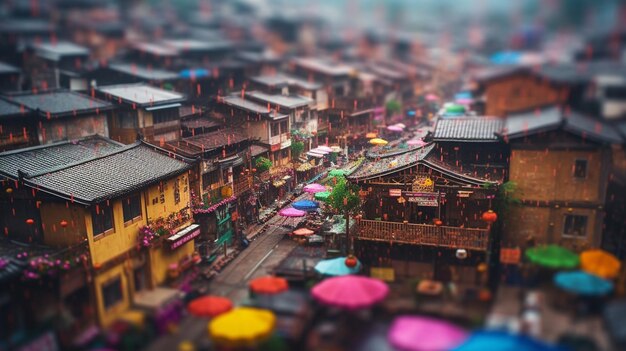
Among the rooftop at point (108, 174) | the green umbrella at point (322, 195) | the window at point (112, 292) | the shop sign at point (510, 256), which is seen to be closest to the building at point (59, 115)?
the rooftop at point (108, 174)

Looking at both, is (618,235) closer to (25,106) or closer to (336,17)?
(25,106)

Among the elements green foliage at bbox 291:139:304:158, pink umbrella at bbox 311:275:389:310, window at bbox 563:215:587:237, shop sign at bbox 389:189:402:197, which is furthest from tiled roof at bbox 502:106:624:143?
green foliage at bbox 291:139:304:158

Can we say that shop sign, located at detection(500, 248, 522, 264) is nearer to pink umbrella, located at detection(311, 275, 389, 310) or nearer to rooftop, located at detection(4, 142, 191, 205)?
pink umbrella, located at detection(311, 275, 389, 310)

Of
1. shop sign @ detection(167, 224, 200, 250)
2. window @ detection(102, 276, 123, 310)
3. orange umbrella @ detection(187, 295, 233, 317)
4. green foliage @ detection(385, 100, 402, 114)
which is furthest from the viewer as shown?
green foliage @ detection(385, 100, 402, 114)

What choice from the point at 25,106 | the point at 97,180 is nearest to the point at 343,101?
the point at 25,106

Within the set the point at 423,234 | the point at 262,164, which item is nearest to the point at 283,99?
the point at 262,164
